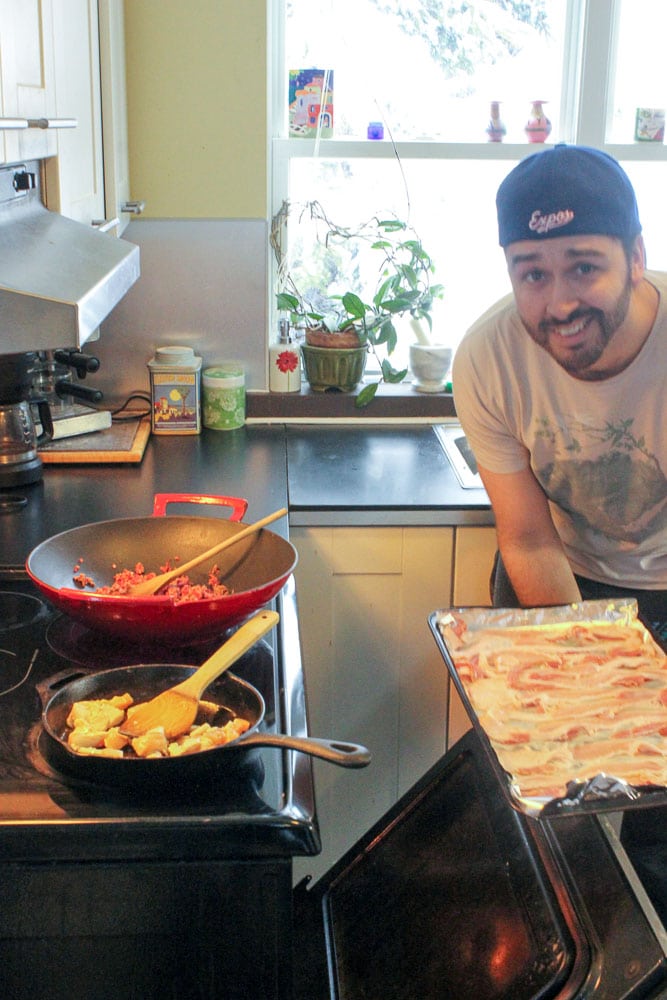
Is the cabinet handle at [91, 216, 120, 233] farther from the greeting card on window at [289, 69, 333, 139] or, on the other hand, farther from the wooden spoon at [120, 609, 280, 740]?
the wooden spoon at [120, 609, 280, 740]

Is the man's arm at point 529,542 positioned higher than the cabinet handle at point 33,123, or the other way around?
the cabinet handle at point 33,123

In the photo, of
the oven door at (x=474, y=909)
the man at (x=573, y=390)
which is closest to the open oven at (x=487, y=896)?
the oven door at (x=474, y=909)

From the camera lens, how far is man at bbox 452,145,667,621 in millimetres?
1518

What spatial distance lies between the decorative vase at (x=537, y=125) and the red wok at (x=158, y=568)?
58.6 inches

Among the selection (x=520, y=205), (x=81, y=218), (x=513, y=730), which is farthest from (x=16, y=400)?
(x=513, y=730)

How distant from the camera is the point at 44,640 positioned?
1.47 meters

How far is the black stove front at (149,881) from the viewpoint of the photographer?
42.1 inches

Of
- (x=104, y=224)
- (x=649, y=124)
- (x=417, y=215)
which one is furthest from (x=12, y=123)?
(x=649, y=124)

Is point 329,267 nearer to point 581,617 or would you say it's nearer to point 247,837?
point 581,617

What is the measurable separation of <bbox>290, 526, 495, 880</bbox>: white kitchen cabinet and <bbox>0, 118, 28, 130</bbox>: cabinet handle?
3.34 ft

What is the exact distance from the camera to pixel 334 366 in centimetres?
267

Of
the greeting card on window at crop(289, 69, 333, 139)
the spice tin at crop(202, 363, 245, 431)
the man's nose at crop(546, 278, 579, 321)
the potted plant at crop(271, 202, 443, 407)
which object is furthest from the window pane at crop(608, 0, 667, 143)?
the man's nose at crop(546, 278, 579, 321)

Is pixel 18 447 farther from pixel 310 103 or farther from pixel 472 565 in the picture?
pixel 310 103

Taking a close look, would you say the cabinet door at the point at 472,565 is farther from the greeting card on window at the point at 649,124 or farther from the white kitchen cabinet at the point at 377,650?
the greeting card on window at the point at 649,124
